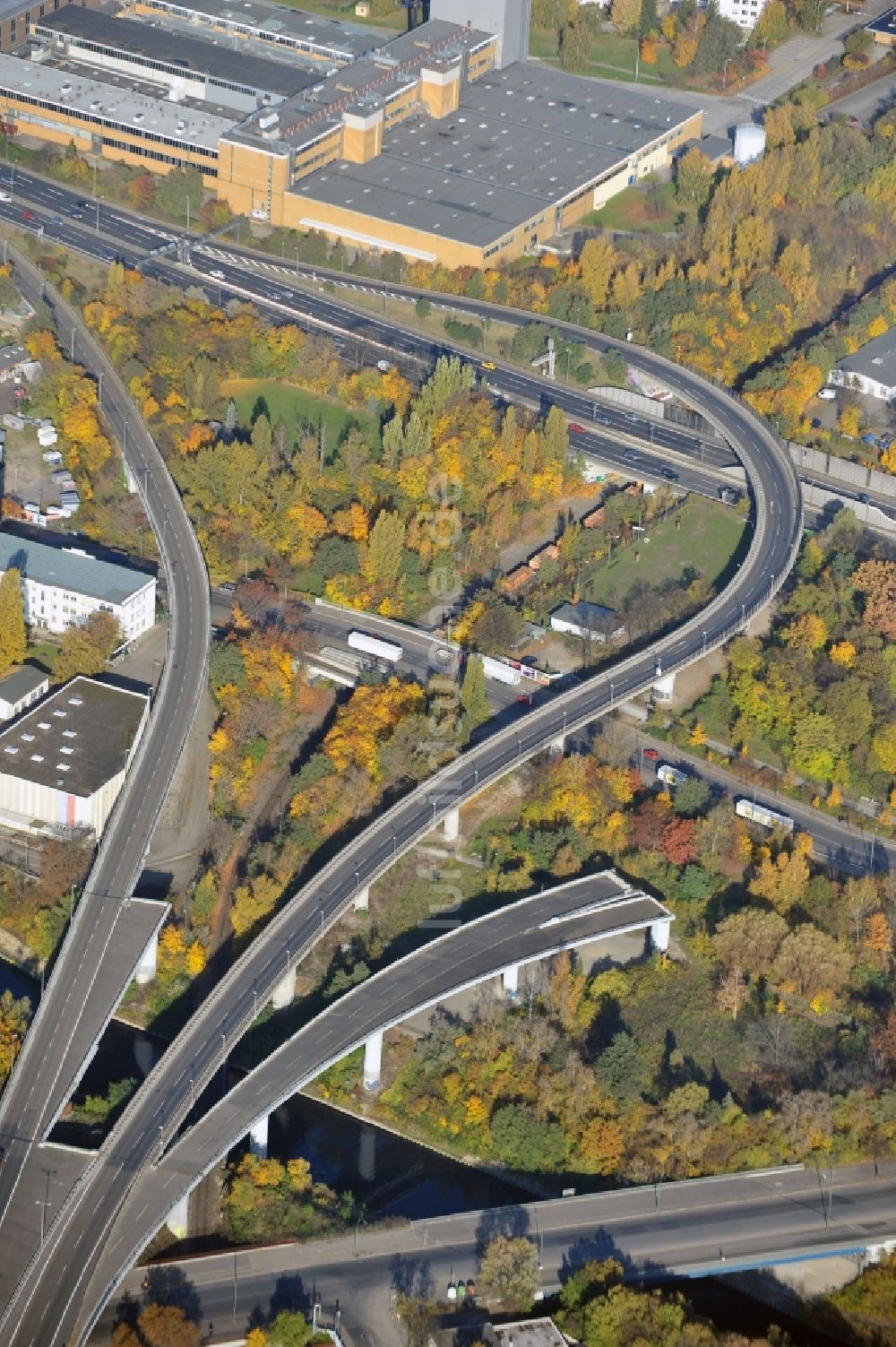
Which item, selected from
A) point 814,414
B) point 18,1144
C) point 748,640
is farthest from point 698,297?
point 18,1144

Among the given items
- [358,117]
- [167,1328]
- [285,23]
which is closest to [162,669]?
[167,1328]

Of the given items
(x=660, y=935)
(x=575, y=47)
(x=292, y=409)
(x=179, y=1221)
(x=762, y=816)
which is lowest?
(x=179, y=1221)

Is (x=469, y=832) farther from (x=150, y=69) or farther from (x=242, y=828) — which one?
(x=150, y=69)

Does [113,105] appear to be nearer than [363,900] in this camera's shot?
No

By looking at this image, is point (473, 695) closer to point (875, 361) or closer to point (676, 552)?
point (676, 552)

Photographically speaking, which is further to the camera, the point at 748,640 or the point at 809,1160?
the point at 748,640

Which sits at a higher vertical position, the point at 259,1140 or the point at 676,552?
the point at 676,552

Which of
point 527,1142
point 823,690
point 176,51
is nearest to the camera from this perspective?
point 527,1142
